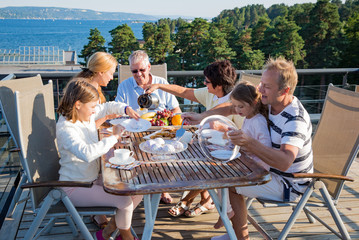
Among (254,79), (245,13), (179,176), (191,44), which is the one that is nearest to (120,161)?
(179,176)

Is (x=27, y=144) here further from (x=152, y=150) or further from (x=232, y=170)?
(x=232, y=170)

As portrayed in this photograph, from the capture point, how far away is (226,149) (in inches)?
81.2

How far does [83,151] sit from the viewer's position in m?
1.96

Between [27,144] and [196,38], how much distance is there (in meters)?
45.0

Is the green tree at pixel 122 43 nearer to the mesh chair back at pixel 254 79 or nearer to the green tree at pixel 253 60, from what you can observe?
the green tree at pixel 253 60

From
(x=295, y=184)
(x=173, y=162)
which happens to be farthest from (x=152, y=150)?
(x=295, y=184)

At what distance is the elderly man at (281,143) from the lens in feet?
6.41

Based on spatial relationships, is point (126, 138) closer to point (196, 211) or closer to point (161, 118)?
point (161, 118)

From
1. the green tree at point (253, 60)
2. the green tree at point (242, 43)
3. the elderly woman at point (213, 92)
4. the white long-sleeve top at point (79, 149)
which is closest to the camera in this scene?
the white long-sleeve top at point (79, 149)

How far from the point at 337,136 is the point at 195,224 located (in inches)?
48.0

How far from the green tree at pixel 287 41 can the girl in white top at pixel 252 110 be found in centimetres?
3669

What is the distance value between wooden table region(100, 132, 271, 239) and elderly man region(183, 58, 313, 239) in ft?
0.51

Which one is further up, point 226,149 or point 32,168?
point 226,149

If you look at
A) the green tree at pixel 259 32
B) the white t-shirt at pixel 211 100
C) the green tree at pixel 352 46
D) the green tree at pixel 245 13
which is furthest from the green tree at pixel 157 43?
the green tree at pixel 245 13
